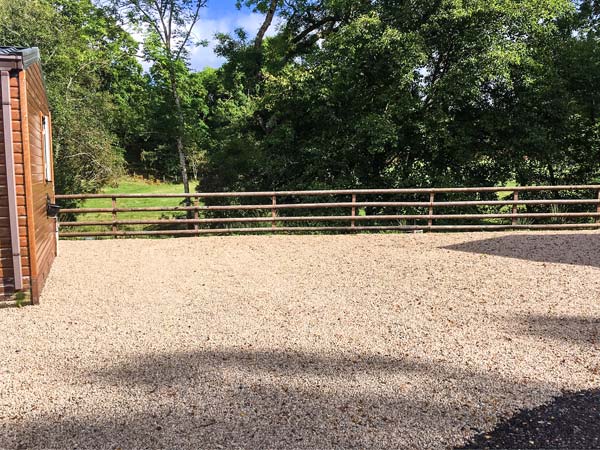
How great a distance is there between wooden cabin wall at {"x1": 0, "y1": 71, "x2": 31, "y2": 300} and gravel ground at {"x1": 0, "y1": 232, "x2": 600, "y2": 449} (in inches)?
12.5

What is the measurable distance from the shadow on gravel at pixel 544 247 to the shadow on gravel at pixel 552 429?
4.69m

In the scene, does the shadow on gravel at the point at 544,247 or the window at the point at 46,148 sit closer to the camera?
the window at the point at 46,148

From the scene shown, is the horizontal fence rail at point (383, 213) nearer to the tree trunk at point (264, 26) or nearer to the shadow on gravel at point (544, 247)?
the shadow on gravel at point (544, 247)

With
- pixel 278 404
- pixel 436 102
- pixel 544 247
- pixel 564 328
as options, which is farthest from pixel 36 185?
pixel 436 102

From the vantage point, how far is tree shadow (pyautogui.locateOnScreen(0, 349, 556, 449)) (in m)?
2.59

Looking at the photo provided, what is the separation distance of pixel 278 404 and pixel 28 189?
147 inches

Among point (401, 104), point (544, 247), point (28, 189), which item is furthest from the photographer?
point (401, 104)

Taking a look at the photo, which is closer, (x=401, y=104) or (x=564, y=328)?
(x=564, y=328)

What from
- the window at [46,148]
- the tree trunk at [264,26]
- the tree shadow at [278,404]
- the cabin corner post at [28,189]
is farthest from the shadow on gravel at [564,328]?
the tree trunk at [264,26]

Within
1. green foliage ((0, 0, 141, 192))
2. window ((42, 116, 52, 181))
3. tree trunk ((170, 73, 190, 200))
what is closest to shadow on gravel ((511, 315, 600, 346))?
window ((42, 116, 52, 181))

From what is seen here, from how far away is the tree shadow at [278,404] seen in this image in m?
2.59

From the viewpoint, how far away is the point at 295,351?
3.82 metres

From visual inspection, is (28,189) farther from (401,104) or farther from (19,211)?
(401,104)

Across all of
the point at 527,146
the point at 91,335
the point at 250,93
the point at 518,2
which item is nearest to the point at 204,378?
the point at 91,335
